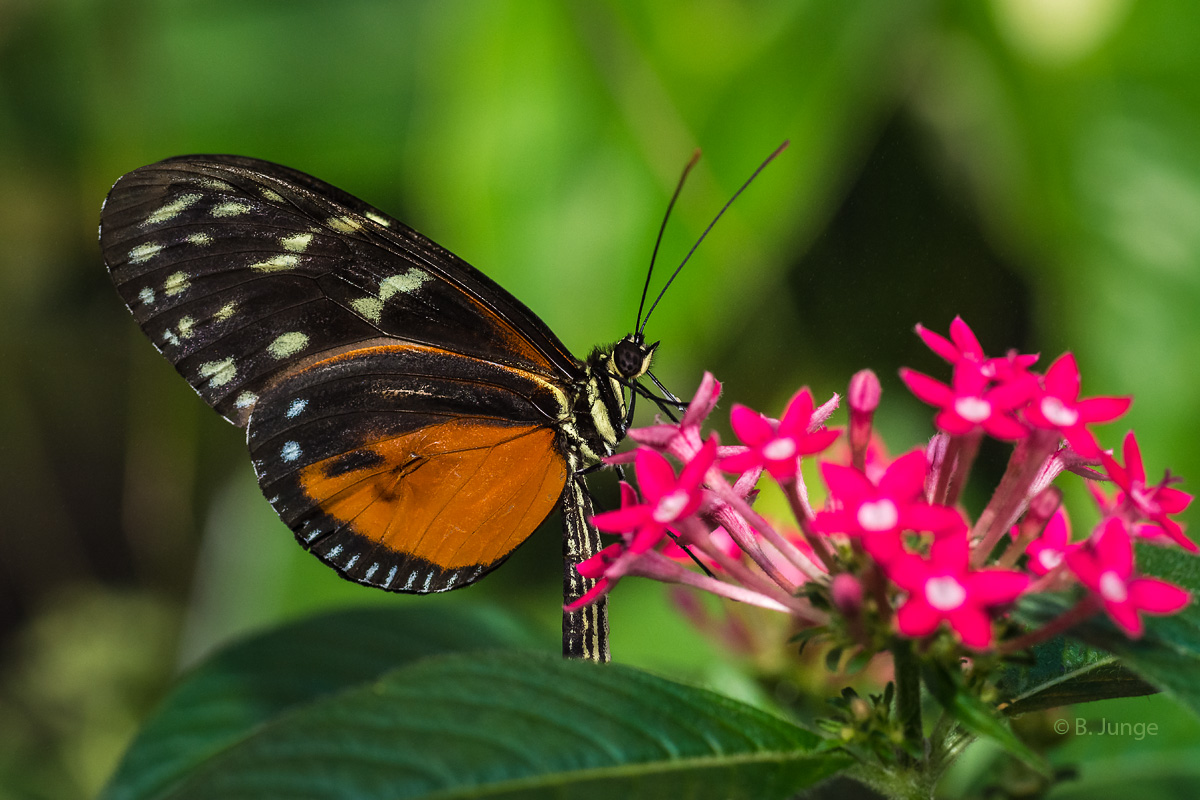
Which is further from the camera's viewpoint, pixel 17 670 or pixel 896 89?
pixel 17 670

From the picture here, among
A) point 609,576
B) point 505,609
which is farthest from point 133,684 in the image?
point 609,576

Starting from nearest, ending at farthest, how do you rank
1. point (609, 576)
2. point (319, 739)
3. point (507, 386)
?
1. point (319, 739)
2. point (609, 576)
3. point (507, 386)

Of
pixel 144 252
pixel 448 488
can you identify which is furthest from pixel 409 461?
pixel 144 252

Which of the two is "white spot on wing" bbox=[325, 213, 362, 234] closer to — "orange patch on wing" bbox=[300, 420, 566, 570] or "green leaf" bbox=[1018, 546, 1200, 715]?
"orange patch on wing" bbox=[300, 420, 566, 570]

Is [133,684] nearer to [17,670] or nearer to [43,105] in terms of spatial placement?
[17,670]

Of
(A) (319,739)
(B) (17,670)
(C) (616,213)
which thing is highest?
(C) (616,213)

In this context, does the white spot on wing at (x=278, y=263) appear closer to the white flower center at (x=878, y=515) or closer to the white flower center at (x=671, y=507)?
the white flower center at (x=671, y=507)
